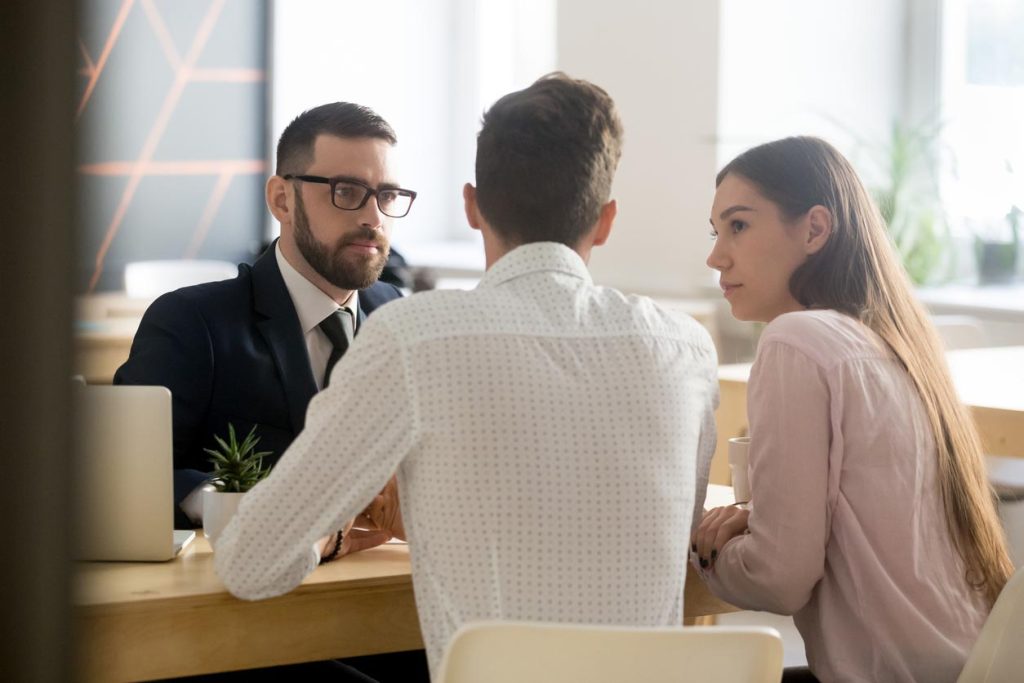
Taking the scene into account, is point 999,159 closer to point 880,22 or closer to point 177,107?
point 880,22

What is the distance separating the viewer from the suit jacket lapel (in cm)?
204

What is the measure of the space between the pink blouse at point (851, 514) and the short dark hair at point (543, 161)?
1.28 ft

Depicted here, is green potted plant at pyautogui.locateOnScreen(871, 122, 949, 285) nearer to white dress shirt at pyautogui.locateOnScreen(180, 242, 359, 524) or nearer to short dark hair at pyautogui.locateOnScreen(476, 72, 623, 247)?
white dress shirt at pyautogui.locateOnScreen(180, 242, 359, 524)

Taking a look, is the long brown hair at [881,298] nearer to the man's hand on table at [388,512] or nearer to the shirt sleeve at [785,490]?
the shirt sleeve at [785,490]

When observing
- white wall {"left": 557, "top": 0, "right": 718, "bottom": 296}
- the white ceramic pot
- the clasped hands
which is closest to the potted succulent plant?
the white ceramic pot

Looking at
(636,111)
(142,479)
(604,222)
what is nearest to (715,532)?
(604,222)

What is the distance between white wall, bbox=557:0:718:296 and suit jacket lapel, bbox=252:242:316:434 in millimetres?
3217

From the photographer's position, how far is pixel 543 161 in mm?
1325

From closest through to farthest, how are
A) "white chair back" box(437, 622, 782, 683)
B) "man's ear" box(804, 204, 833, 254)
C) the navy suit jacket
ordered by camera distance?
"white chair back" box(437, 622, 782, 683) → "man's ear" box(804, 204, 833, 254) → the navy suit jacket

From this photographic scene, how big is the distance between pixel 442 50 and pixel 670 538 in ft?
19.2

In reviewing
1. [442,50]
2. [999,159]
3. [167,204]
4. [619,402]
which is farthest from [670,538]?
[442,50]

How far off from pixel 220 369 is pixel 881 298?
1.02 metres

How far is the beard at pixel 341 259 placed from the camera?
7.17ft

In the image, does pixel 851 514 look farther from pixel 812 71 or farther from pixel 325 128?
pixel 812 71
